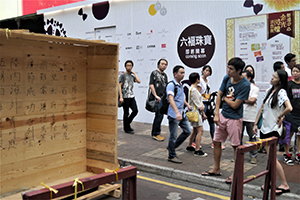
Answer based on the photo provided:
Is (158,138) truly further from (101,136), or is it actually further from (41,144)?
(41,144)

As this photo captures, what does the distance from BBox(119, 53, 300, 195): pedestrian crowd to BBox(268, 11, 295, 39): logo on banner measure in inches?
30.6

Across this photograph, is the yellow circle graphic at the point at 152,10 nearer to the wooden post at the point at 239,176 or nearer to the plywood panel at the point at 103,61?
the plywood panel at the point at 103,61

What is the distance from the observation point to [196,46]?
31.1 ft

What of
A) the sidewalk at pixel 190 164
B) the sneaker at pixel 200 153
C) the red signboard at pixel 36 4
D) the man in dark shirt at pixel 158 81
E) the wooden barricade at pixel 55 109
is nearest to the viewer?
the wooden barricade at pixel 55 109

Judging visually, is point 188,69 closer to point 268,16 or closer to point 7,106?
point 268,16

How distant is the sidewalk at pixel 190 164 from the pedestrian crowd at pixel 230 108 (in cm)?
15

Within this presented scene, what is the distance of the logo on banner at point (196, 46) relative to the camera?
923 centimetres

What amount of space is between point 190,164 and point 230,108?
5.30 feet

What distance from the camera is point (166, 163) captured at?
244 inches

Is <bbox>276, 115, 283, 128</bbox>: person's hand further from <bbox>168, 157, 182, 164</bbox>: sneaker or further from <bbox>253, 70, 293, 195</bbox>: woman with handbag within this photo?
<bbox>168, 157, 182, 164</bbox>: sneaker

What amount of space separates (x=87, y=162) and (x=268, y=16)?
596 centimetres

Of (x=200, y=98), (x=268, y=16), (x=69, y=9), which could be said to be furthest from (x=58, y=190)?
(x=69, y=9)

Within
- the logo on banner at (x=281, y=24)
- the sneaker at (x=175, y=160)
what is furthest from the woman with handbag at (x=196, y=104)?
the logo on banner at (x=281, y=24)

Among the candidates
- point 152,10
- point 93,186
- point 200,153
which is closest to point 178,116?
point 200,153
